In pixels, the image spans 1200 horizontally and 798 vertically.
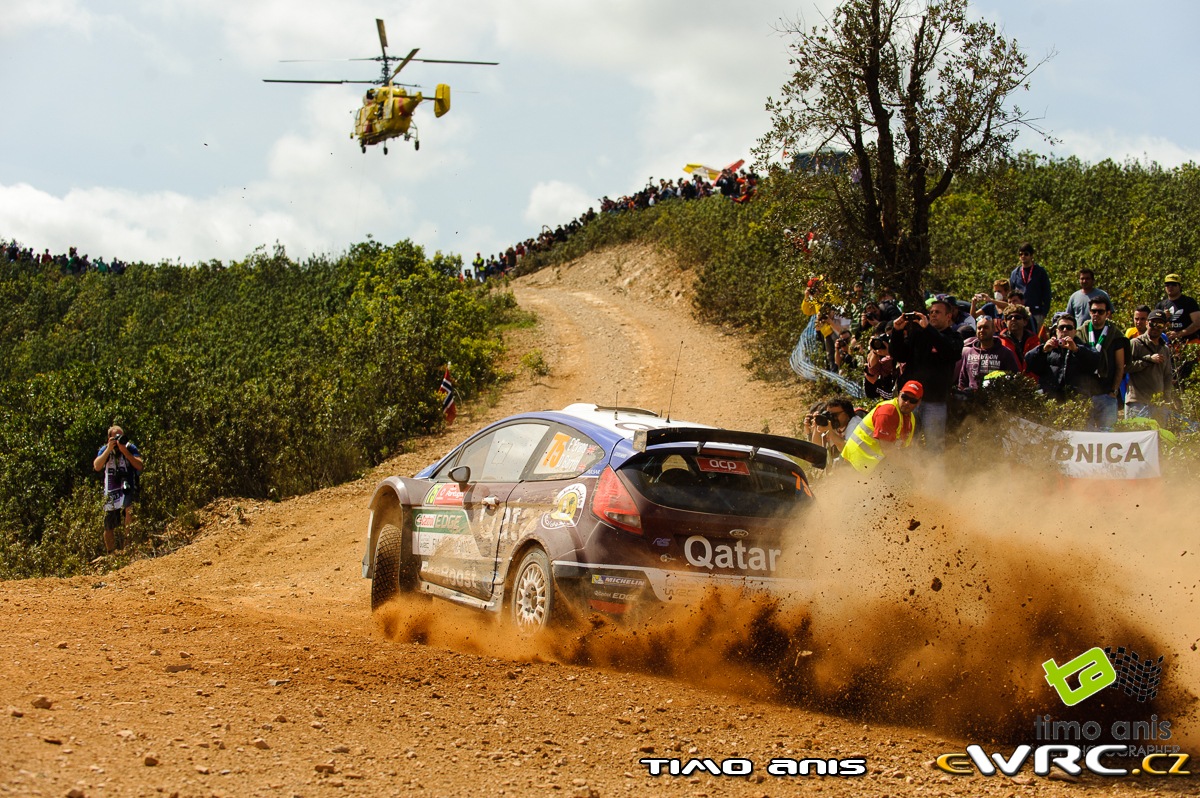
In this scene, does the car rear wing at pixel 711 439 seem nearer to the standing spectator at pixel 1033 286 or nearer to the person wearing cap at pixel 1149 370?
the person wearing cap at pixel 1149 370

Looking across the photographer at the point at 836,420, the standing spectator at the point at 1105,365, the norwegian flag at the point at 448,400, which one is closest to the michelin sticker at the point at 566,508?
the photographer at the point at 836,420

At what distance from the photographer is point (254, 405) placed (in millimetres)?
17859

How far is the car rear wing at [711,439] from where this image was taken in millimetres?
6645

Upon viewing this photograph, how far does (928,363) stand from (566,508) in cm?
367

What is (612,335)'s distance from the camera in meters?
29.6

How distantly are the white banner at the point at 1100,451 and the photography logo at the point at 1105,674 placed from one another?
337 centimetres

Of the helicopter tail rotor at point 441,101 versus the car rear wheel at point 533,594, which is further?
the helicopter tail rotor at point 441,101

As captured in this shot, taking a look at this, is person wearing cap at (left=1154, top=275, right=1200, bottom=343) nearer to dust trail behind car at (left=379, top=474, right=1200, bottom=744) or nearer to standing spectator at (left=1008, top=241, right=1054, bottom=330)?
standing spectator at (left=1008, top=241, right=1054, bottom=330)

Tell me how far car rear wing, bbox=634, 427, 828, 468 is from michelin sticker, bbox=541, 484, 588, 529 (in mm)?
471

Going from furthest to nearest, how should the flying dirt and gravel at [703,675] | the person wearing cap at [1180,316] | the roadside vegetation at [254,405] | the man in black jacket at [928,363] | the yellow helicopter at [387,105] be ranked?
the yellow helicopter at [387,105], the roadside vegetation at [254,405], the person wearing cap at [1180,316], the man in black jacket at [928,363], the flying dirt and gravel at [703,675]

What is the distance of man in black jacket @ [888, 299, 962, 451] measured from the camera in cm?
887

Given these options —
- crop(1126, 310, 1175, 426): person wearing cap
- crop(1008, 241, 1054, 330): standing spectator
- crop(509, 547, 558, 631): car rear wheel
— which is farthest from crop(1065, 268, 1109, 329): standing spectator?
crop(509, 547, 558, 631): car rear wheel

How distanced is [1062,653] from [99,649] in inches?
209

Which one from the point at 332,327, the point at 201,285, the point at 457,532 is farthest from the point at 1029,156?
the point at 201,285
